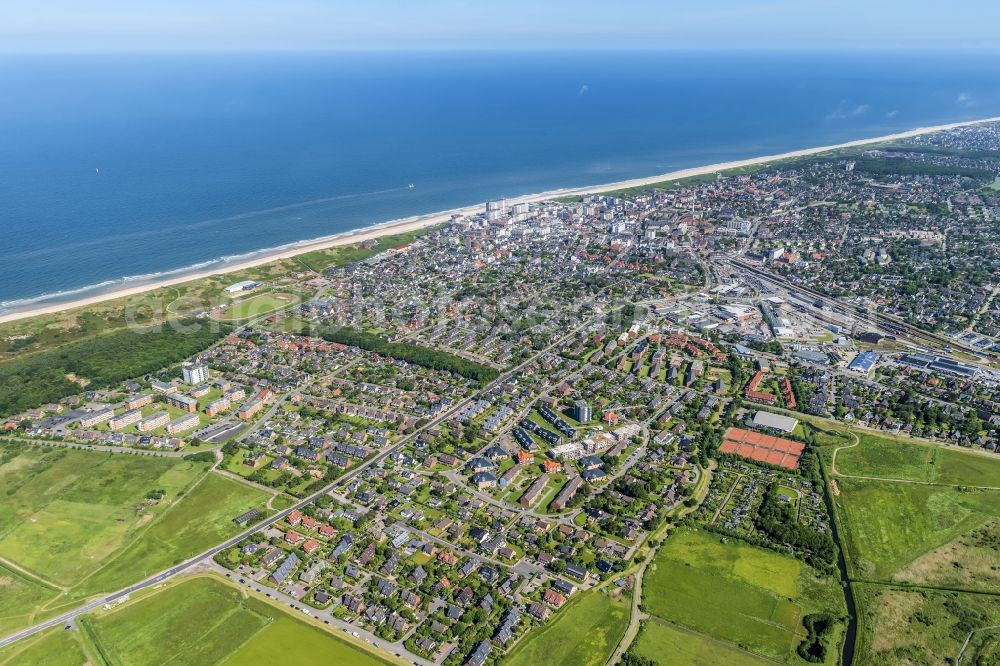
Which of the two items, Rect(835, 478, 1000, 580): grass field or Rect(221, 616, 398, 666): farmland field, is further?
Rect(835, 478, 1000, 580): grass field

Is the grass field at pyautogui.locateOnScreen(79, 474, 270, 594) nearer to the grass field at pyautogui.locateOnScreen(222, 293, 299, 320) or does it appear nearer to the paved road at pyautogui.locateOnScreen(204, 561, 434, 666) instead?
the paved road at pyautogui.locateOnScreen(204, 561, 434, 666)

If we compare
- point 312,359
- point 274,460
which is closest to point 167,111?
point 312,359

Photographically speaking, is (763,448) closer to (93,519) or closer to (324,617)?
(324,617)

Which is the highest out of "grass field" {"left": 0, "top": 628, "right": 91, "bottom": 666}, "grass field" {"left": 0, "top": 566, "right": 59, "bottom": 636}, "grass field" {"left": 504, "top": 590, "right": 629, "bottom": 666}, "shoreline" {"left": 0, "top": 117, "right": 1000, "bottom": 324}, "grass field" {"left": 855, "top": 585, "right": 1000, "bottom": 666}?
"shoreline" {"left": 0, "top": 117, "right": 1000, "bottom": 324}

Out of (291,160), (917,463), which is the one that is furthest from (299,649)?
(291,160)

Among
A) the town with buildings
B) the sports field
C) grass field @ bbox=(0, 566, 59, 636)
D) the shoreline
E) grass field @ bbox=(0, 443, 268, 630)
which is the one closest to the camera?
the sports field

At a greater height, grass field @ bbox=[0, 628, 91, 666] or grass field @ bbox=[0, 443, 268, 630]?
grass field @ bbox=[0, 443, 268, 630]

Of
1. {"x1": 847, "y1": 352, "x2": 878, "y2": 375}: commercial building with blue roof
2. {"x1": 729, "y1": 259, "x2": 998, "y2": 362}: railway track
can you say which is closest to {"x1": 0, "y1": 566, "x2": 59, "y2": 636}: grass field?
{"x1": 847, "y1": 352, "x2": 878, "y2": 375}: commercial building with blue roof

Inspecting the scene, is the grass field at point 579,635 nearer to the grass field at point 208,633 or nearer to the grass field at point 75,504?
the grass field at point 208,633
